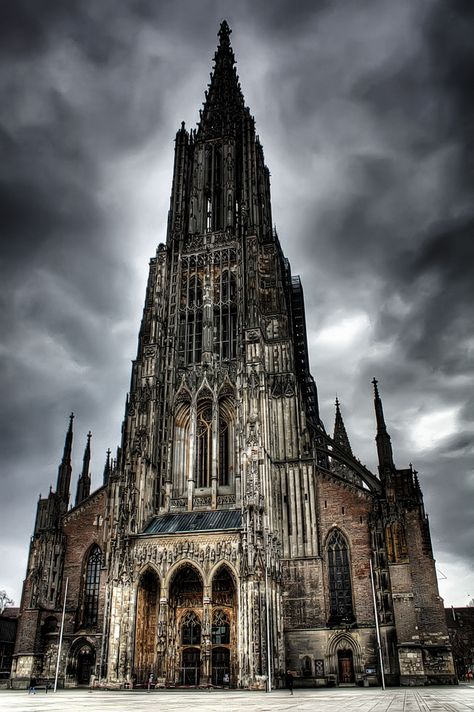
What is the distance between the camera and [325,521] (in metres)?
43.0

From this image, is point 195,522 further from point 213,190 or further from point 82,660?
point 213,190

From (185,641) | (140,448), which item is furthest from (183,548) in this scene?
(140,448)

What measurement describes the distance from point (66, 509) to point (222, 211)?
32.2 metres

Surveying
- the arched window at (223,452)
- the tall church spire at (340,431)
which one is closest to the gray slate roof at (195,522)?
the arched window at (223,452)

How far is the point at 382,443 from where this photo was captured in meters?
45.8

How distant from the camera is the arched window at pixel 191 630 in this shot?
38.6 m

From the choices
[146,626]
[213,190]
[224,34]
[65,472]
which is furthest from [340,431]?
[224,34]

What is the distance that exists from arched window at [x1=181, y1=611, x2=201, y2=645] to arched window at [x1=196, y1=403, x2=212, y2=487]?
9.65 metres

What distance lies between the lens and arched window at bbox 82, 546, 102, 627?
44156 mm

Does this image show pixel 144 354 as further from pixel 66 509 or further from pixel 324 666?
pixel 324 666

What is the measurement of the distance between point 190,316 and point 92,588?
23916 mm

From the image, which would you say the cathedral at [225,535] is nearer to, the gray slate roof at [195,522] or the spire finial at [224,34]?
the gray slate roof at [195,522]

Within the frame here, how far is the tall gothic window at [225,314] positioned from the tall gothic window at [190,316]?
5.08 ft

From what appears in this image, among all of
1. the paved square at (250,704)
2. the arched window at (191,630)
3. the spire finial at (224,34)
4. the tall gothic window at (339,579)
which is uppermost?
the spire finial at (224,34)
